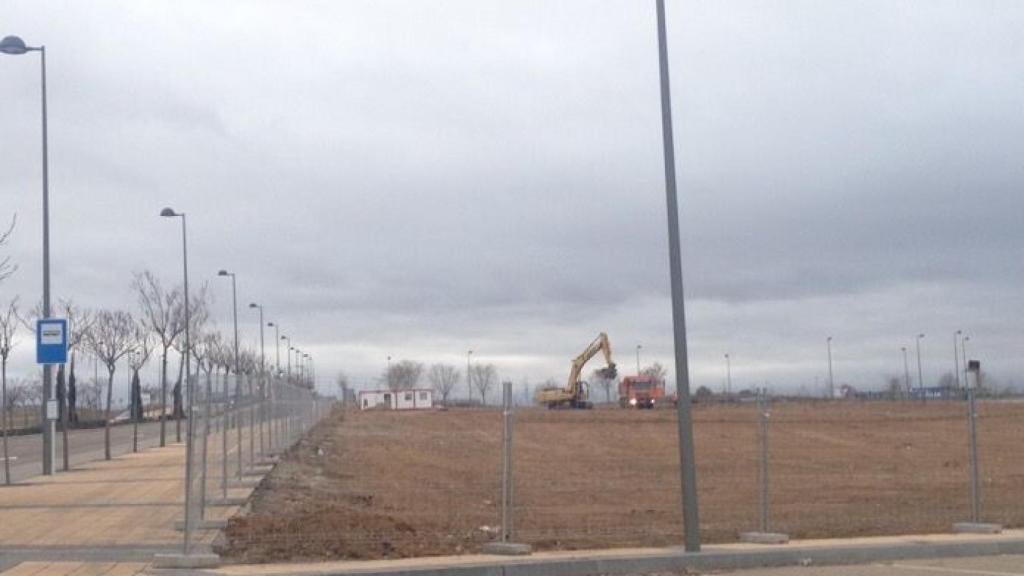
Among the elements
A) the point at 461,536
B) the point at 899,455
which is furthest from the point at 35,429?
the point at 461,536

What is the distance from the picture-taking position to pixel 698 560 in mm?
14969

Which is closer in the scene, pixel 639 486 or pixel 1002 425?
pixel 639 486

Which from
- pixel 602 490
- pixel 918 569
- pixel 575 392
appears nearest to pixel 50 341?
pixel 602 490

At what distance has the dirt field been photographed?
55.0ft

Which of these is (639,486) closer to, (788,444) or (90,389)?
(788,444)

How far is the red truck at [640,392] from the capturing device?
9606cm

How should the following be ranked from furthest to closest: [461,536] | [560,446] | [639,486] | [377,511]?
1. [560,446]
2. [639,486]
3. [377,511]
4. [461,536]

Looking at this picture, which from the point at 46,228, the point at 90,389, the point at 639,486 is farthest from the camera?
the point at 90,389

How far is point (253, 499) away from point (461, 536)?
5177 mm

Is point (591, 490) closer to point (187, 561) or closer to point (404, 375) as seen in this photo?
point (187, 561)

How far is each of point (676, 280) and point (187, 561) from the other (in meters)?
6.45

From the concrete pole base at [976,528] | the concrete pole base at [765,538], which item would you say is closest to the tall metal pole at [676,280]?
the concrete pole base at [765,538]

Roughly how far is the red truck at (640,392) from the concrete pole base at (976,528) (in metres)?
77.3

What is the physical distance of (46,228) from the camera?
29250 millimetres
